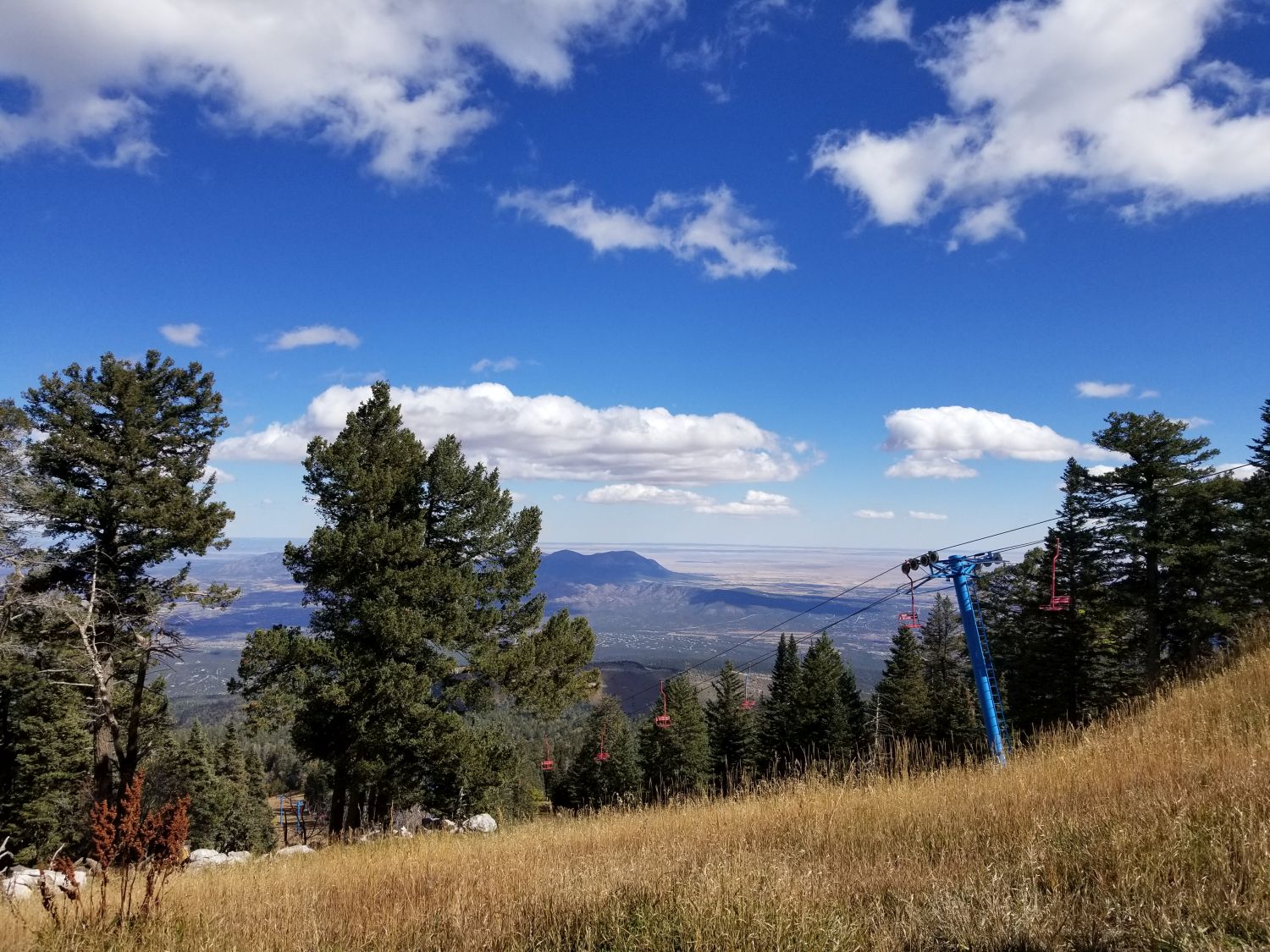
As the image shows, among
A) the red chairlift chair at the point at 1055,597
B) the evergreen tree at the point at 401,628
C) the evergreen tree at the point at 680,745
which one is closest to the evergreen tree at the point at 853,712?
the evergreen tree at the point at 680,745

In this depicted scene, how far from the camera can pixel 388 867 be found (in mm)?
6746

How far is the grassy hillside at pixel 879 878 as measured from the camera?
10.7 ft

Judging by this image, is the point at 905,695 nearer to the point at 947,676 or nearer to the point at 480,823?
the point at 947,676

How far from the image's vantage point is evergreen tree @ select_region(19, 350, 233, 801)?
1516 cm

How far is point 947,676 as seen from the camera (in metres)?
44.1

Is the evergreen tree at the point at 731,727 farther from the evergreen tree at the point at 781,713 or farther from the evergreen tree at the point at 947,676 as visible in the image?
the evergreen tree at the point at 947,676

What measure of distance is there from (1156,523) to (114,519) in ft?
104

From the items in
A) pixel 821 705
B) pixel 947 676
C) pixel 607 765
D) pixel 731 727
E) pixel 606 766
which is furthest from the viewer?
pixel 607 765

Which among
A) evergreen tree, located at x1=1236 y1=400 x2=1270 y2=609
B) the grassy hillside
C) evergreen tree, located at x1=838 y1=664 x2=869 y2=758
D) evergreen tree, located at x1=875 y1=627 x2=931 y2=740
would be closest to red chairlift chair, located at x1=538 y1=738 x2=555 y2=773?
evergreen tree, located at x1=838 y1=664 x2=869 y2=758

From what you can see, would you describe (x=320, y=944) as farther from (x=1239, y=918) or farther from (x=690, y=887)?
(x=1239, y=918)

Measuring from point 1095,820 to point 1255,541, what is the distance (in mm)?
Answer: 25909

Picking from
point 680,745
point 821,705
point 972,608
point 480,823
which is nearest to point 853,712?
point 821,705

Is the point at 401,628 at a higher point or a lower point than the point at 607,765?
higher

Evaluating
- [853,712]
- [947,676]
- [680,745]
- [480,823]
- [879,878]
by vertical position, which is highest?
[879,878]
